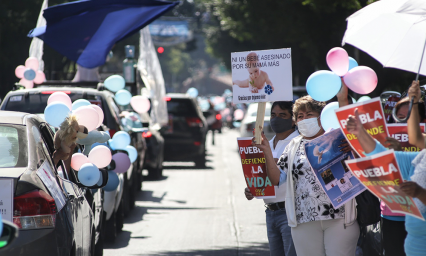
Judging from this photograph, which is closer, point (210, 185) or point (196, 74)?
point (210, 185)

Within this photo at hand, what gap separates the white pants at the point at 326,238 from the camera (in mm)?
4277

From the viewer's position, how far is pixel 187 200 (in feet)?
39.0

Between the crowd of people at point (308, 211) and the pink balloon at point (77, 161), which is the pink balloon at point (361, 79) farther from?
the pink balloon at point (77, 161)

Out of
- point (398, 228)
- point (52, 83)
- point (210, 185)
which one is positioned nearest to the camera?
point (398, 228)

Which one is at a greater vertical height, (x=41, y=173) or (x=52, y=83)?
(x=52, y=83)

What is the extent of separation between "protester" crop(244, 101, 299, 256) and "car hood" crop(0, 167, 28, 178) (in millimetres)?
1678

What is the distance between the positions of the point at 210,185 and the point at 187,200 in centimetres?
235

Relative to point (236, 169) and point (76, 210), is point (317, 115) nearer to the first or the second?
point (76, 210)

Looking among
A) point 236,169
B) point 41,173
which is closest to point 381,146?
point 41,173

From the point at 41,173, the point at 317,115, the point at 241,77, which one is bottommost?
the point at 41,173

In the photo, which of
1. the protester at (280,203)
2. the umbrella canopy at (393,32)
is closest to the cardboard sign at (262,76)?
the protester at (280,203)

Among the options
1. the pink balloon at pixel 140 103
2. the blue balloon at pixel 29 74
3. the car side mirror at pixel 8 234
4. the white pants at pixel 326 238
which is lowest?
the white pants at pixel 326 238

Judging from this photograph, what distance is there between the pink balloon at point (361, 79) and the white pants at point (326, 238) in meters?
0.94

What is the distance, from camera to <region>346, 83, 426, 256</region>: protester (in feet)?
10.8
